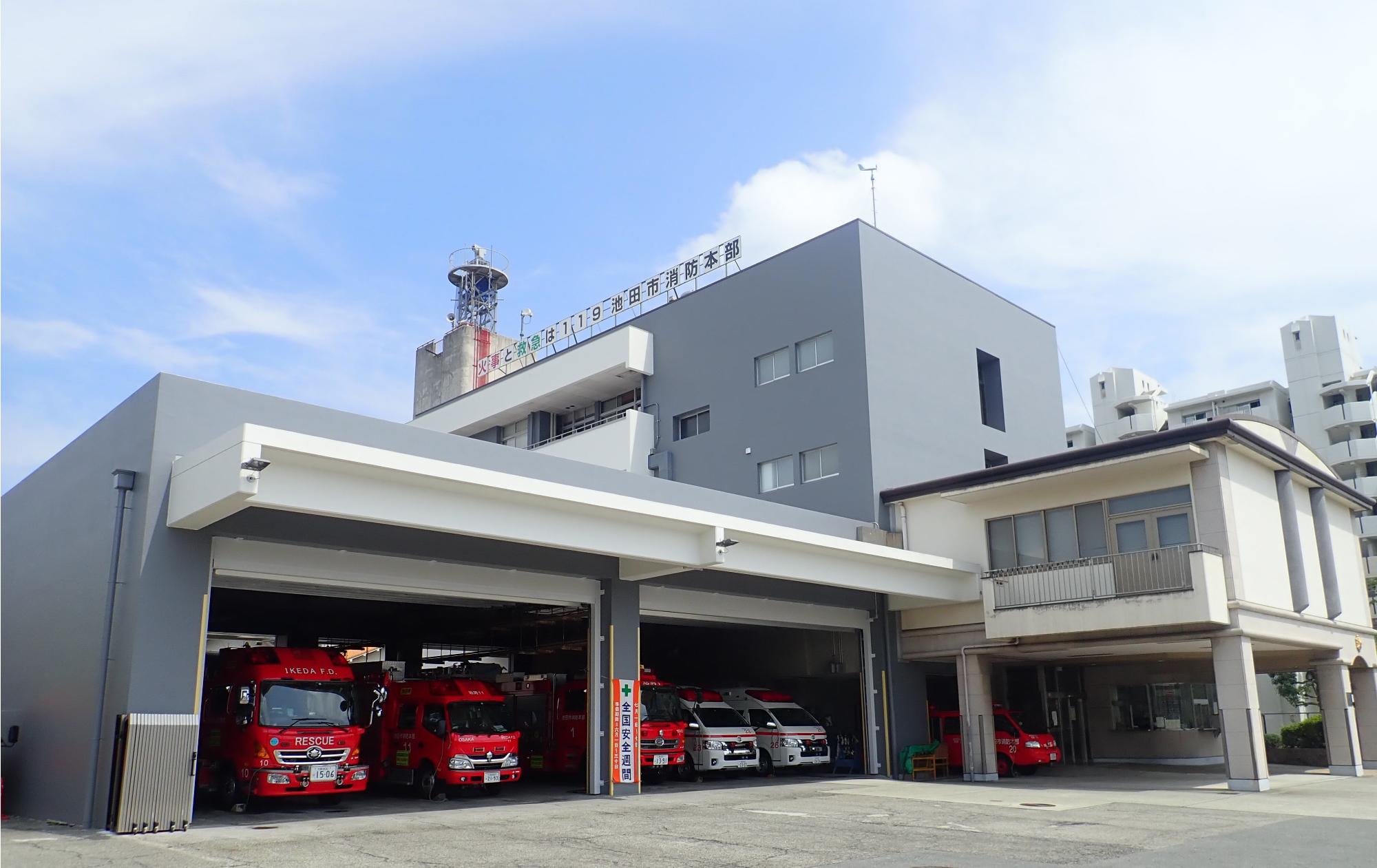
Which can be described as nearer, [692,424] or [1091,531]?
[1091,531]

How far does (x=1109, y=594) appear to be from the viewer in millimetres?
22125

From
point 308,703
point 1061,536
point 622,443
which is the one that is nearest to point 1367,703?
point 1061,536

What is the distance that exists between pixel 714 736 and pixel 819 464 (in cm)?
815

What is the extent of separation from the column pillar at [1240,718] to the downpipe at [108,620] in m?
19.1

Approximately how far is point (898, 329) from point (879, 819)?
1669 cm

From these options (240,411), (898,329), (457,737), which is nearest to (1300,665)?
(898,329)

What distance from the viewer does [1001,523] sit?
83.6ft

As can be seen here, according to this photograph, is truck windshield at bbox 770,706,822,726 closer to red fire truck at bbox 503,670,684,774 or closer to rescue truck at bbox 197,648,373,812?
red fire truck at bbox 503,670,684,774

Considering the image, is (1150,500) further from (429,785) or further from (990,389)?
(429,785)

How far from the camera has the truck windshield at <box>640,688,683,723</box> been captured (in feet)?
76.3

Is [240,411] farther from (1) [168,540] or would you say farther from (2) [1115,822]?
(2) [1115,822]

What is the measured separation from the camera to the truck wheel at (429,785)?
65.8 feet

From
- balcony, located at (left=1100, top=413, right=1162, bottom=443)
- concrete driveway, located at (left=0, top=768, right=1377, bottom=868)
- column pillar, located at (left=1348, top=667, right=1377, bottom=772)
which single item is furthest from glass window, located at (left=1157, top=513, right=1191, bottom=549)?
balcony, located at (left=1100, top=413, right=1162, bottom=443)

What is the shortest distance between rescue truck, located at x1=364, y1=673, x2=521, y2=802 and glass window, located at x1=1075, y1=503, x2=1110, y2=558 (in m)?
12.7
